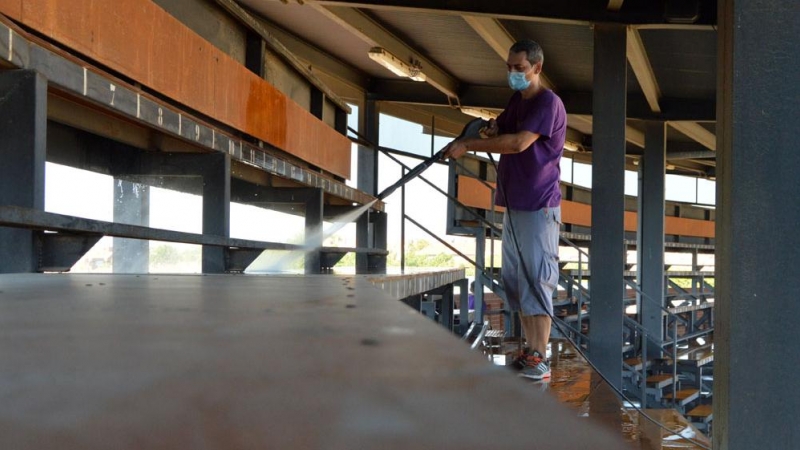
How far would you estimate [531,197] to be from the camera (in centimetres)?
362

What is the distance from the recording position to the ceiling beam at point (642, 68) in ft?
28.9

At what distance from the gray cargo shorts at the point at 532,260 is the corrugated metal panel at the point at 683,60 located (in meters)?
6.22

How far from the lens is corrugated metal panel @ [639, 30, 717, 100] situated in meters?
9.18

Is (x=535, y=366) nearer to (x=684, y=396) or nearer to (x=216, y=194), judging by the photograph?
(x=216, y=194)

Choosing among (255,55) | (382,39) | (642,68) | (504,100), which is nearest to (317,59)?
(382,39)

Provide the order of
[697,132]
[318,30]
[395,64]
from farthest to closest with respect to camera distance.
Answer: [697,132] < [318,30] < [395,64]

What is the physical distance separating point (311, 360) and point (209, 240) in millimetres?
3680

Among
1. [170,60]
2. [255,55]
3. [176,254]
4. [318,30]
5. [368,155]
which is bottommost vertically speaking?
[176,254]

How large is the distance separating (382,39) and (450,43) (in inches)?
39.7

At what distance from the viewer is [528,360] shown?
141 inches

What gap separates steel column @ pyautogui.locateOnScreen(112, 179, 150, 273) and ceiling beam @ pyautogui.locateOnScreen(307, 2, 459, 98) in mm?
2998

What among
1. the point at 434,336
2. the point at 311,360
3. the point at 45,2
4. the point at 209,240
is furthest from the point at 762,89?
the point at 209,240

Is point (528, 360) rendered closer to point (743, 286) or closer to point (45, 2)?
point (743, 286)

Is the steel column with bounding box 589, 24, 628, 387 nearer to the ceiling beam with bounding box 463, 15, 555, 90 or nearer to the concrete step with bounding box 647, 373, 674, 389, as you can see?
the ceiling beam with bounding box 463, 15, 555, 90
